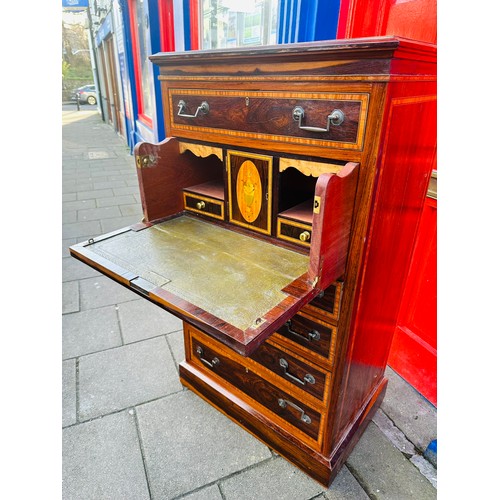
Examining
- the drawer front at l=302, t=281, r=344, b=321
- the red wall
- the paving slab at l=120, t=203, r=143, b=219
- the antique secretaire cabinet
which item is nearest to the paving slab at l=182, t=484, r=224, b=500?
the antique secretaire cabinet

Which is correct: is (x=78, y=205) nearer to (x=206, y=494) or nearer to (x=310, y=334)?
(x=206, y=494)

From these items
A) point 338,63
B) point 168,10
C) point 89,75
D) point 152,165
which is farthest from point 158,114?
point 89,75

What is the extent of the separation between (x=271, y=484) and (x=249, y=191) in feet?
4.48

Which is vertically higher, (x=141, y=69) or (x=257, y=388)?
(x=141, y=69)

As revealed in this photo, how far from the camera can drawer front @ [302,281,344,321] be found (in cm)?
134

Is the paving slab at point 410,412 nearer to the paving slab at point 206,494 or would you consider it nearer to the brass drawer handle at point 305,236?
the paving slab at point 206,494

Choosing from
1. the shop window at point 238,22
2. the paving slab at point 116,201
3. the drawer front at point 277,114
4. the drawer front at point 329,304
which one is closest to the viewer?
the drawer front at point 277,114

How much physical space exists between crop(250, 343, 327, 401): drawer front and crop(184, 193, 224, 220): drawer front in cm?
64

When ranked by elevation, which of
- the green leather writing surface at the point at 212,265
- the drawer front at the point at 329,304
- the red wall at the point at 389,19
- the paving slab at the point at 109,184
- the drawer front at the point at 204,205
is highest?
the red wall at the point at 389,19

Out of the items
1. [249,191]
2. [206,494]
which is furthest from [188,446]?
Answer: [249,191]

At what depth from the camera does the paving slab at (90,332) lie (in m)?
2.58

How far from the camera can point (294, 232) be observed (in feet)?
4.55

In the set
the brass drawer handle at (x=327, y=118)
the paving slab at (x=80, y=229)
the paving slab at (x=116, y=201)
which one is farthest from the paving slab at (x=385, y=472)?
the paving slab at (x=116, y=201)

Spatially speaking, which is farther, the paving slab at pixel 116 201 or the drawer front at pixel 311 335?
the paving slab at pixel 116 201
